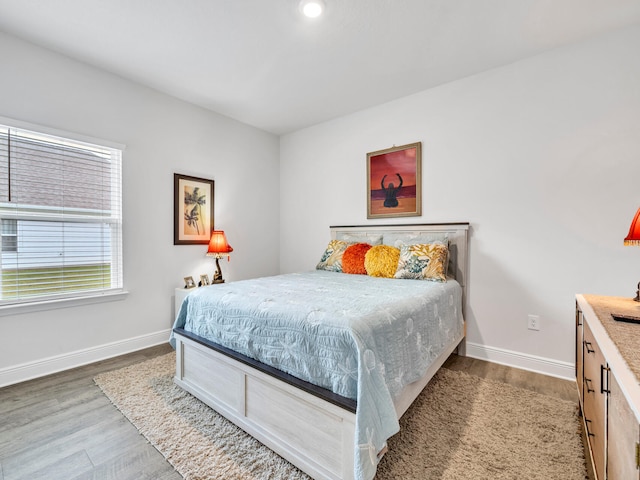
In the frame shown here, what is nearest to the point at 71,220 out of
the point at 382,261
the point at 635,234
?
the point at 382,261

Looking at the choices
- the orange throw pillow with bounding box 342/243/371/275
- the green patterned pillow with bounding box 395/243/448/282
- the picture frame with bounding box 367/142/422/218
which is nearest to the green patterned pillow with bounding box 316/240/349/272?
the orange throw pillow with bounding box 342/243/371/275

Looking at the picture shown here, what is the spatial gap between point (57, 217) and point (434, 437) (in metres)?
3.17

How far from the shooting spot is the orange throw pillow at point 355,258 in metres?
2.97

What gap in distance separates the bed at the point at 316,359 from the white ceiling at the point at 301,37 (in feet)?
6.11

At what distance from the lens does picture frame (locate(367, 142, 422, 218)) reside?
10.2 ft

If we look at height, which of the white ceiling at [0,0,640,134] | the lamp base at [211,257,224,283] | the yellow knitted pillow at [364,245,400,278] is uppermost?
the white ceiling at [0,0,640,134]

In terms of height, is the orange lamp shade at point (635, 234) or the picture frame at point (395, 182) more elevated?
the picture frame at point (395, 182)

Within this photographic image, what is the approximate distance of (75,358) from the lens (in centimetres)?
251

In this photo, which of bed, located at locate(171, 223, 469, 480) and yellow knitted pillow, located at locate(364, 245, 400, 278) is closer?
bed, located at locate(171, 223, 469, 480)

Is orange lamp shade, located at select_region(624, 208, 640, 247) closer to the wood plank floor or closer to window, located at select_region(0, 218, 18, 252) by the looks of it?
the wood plank floor

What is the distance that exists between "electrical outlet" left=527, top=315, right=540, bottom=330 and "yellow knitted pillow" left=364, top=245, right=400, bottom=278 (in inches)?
45.9

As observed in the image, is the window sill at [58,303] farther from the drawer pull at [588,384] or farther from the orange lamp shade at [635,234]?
the orange lamp shade at [635,234]

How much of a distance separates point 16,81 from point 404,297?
3237mm

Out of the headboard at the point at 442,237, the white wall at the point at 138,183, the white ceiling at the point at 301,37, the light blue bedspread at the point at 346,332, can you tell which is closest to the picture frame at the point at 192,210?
the white wall at the point at 138,183
